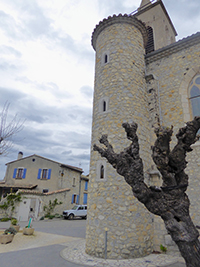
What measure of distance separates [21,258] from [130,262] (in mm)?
3373

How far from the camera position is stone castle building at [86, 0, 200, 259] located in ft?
19.3

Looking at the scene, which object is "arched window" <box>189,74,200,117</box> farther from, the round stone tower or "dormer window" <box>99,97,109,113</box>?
"dormer window" <box>99,97,109,113</box>

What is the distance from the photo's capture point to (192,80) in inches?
296

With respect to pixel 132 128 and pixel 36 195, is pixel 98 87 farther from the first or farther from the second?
pixel 36 195

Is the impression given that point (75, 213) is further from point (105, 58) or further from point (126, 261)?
point (105, 58)

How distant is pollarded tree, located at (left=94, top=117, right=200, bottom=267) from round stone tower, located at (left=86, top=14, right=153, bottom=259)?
2.84 metres

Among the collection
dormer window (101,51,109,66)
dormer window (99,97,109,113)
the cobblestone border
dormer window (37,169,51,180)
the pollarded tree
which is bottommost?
the cobblestone border

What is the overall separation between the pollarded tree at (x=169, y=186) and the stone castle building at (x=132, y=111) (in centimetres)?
284

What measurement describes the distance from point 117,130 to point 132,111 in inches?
41.6

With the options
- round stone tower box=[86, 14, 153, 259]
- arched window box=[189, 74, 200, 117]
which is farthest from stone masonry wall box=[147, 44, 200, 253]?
round stone tower box=[86, 14, 153, 259]

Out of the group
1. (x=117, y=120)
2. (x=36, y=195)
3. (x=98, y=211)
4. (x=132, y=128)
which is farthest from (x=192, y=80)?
(x=36, y=195)

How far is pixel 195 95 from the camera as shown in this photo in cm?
730

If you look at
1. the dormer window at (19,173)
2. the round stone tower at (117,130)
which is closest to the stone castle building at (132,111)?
the round stone tower at (117,130)

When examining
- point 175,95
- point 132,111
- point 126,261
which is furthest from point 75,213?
point 175,95
